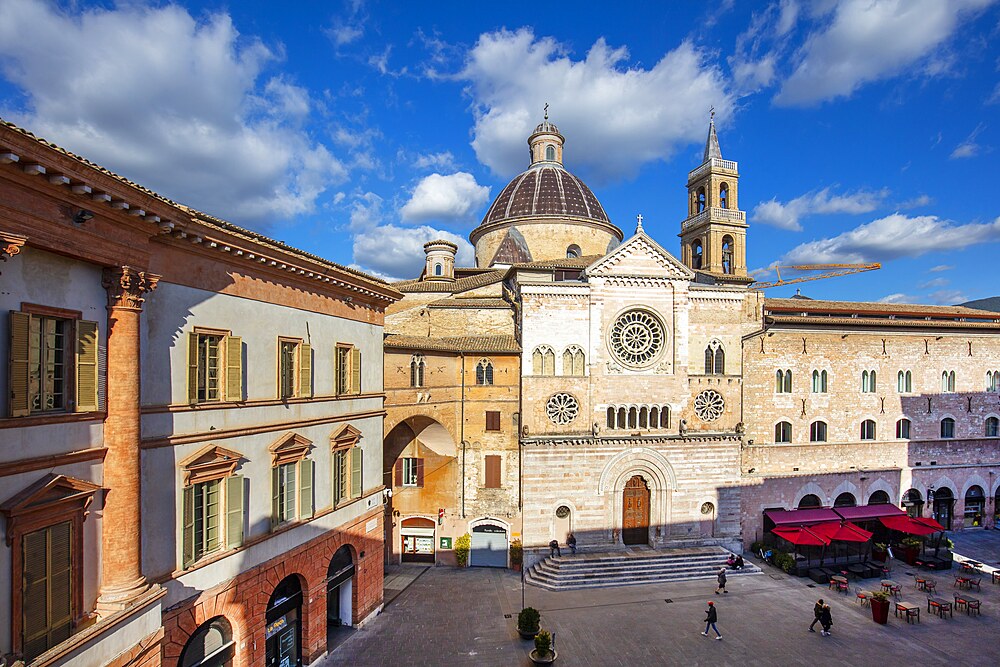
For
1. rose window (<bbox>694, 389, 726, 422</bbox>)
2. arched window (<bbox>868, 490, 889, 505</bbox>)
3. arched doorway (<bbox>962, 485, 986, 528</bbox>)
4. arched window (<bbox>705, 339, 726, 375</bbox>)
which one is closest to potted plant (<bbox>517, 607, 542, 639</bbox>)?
rose window (<bbox>694, 389, 726, 422</bbox>)

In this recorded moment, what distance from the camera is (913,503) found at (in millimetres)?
30328

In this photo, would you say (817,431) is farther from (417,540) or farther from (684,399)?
(417,540)

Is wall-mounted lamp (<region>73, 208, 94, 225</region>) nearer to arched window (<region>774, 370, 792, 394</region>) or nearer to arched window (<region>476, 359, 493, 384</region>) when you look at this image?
arched window (<region>476, 359, 493, 384</region>)

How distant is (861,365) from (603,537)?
56.3ft

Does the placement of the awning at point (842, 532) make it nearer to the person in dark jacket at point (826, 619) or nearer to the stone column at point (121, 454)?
the person in dark jacket at point (826, 619)

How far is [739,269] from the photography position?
108ft

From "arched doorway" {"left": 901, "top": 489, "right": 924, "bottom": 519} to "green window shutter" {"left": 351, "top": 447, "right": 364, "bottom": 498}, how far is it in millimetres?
30078

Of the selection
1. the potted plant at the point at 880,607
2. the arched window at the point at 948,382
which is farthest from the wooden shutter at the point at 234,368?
the arched window at the point at 948,382

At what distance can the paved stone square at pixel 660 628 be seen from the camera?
17625 millimetres

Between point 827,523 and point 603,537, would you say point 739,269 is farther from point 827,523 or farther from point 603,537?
point 603,537

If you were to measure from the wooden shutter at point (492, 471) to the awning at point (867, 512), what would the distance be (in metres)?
17.8

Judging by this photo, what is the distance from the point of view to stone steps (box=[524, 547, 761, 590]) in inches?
935

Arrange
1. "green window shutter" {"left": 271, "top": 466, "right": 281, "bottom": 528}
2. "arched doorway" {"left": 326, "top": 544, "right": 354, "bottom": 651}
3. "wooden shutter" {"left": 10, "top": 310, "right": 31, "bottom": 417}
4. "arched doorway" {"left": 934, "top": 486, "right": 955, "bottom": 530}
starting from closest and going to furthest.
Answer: "wooden shutter" {"left": 10, "top": 310, "right": 31, "bottom": 417}, "green window shutter" {"left": 271, "top": 466, "right": 281, "bottom": 528}, "arched doorway" {"left": 326, "top": 544, "right": 354, "bottom": 651}, "arched doorway" {"left": 934, "top": 486, "right": 955, "bottom": 530}

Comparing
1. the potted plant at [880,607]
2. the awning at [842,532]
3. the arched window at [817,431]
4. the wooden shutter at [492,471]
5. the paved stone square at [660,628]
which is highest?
the arched window at [817,431]
